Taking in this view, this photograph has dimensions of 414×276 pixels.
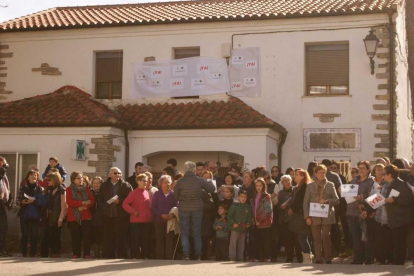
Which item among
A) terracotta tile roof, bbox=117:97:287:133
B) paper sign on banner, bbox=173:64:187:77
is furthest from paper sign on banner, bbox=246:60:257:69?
paper sign on banner, bbox=173:64:187:77

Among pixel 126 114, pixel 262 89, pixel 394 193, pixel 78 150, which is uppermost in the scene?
pixel 262 89

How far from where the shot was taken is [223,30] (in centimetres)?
2233

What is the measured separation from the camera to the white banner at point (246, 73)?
2194 cm

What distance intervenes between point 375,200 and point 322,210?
935 mm

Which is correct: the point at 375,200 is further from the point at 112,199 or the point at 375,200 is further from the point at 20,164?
the point at 20,164

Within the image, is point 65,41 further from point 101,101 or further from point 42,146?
point 42,146

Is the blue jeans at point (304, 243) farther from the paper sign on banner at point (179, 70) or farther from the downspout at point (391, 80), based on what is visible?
the paper sign on banner at point (179, 70)

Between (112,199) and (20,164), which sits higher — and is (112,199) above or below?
below

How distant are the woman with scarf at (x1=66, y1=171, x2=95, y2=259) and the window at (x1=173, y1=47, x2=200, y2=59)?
27.4ft

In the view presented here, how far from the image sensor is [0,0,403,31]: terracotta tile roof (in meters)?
21.6

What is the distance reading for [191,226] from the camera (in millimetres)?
14648

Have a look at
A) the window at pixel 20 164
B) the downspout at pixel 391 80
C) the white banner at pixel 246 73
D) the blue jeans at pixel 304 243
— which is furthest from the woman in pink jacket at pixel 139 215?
the downspout at pixel 391 80

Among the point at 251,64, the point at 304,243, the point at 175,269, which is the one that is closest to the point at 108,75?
the point at 251,64

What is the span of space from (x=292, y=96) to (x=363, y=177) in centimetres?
799
